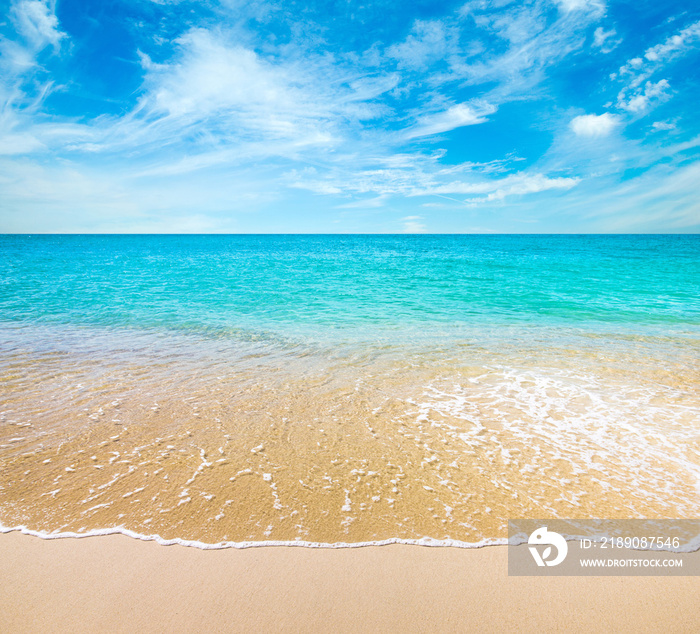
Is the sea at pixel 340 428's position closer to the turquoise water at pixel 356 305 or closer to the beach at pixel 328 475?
the beach at pixel 328 475

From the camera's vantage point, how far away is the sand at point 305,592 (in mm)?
2352

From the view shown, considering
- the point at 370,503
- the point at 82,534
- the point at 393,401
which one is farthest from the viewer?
the point at 393,401

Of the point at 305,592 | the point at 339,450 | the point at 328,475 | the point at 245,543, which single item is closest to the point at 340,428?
the point at 339,450

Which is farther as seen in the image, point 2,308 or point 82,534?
point 2,308

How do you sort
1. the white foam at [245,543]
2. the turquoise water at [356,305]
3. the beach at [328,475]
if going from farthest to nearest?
the turquoise water at [356,305] < the white foam at [245,543] < the beach at [328,475]

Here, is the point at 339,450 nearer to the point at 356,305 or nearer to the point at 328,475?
the point at 328,475

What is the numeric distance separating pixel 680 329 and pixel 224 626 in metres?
13.6

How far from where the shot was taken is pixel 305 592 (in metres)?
2.56

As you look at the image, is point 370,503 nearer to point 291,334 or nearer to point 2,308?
point 291,334

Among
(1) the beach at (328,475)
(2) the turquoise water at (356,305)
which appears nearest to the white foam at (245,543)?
(1) the beach at (328,475)

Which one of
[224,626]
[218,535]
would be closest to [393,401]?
[218,535]

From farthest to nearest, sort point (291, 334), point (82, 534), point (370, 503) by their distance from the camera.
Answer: point (291, 334), point (370, 503), point (82, 534)

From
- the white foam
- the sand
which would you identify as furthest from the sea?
the sand

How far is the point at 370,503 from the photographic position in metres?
3.46
